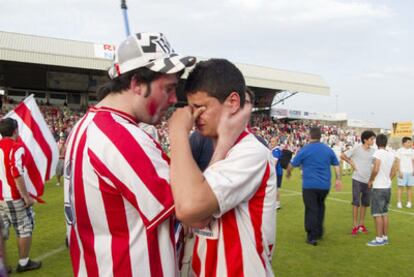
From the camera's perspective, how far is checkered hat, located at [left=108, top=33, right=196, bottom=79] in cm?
176

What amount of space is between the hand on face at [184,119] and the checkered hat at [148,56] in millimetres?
190

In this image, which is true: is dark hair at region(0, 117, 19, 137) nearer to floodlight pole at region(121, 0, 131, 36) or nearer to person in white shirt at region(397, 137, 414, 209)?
floodlight pole at region(121, 0, 131, 36)

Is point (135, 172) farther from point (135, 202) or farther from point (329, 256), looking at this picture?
point (329, 256)

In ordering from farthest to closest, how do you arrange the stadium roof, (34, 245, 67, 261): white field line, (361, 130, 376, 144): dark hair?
the stadium roof → (361, 130, 376, 144): dark hair → (34, 245, 67, 261): white field line

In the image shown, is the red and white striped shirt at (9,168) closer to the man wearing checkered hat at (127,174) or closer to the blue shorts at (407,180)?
the man wearing checkered hat at (127,174)

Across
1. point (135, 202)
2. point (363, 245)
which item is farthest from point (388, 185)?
point (135, 202)

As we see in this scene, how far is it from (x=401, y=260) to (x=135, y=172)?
20.3ft

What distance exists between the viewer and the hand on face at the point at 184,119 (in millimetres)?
1703

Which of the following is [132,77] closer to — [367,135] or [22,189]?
[22,189]

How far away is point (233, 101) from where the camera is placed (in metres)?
1.83

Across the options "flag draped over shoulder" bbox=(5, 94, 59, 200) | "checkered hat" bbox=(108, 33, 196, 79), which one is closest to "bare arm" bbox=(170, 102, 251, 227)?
"checkered hat" bbox=(108, 33, 196, 79)

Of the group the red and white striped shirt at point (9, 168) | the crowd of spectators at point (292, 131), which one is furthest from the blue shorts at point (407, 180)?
the crowd of spectators at point (292, 131)

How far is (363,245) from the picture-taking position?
722 centimetres

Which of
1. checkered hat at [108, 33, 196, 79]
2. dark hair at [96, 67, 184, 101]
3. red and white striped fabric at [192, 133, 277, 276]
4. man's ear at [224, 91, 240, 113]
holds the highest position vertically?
checkered hat at [108, 33, 196, 79]
